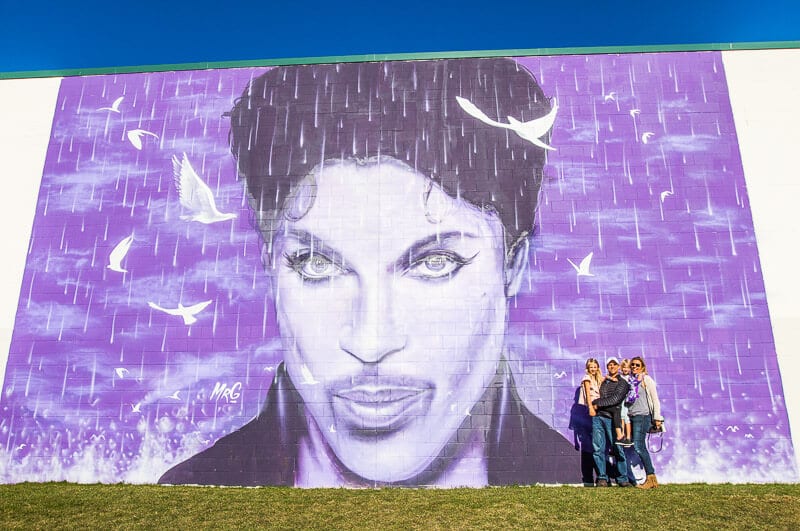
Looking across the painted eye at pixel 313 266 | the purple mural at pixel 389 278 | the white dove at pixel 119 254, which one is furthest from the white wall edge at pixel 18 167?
the painted eye at pixel 313 266

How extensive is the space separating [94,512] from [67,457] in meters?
3.04

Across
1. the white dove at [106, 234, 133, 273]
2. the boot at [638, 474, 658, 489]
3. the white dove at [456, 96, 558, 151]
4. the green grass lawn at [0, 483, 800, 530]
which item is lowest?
the green grass lawn at [0, 483, 800, 530]

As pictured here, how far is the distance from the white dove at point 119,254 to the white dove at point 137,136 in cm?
179

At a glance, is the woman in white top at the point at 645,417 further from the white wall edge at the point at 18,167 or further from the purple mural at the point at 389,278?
the white wall edge at the point at 18,167

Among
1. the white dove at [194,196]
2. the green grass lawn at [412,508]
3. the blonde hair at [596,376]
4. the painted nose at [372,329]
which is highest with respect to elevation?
the white dove at [194,196]

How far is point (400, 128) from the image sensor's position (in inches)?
458

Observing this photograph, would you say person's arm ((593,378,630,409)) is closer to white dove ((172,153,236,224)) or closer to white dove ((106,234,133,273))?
white dove ((172,153,236,224))

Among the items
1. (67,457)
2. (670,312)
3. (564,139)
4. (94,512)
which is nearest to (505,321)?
(670,312)

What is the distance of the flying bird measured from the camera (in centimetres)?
1047

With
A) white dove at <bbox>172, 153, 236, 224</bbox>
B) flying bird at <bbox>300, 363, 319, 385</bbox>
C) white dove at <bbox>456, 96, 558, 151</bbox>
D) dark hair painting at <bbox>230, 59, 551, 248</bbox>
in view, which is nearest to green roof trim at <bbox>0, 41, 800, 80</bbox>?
dark hair painting at <bbox>230, 59, 551, 248</bbox>

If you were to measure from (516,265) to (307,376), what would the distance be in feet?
12.7

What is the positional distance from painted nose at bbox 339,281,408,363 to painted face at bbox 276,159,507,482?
0.05 feet

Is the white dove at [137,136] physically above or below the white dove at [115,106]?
below

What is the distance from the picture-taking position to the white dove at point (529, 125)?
1146 cm
